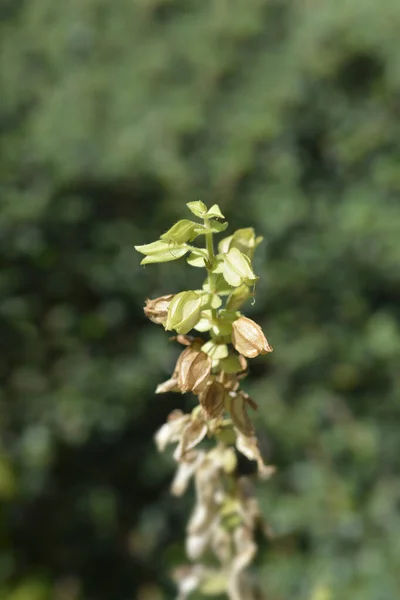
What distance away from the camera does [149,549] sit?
317 cm

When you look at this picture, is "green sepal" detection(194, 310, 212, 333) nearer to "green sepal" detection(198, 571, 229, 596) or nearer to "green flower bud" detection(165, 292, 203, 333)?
"green flower bud" detection(165, 292, 203, 333)

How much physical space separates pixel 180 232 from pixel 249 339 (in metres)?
0.15

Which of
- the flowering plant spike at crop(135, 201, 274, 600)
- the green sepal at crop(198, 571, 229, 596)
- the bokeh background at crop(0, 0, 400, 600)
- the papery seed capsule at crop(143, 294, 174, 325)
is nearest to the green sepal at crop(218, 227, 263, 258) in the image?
the flowering plant spike at crop(135, 201, 274, 600)

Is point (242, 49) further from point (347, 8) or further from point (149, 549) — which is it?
point (149, 549)

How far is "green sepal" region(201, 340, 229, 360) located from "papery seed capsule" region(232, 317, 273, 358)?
0.15ft

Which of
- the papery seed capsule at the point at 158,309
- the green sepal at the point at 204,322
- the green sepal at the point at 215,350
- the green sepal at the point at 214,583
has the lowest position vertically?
the green sepal at the point at 214,583

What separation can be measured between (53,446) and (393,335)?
1383mm

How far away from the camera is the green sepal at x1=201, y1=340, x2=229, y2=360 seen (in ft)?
3.11

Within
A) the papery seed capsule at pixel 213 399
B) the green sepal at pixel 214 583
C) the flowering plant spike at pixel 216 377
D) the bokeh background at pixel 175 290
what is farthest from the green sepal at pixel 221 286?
the bokeh background at pixel 175 290

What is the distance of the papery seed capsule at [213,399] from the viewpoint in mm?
928

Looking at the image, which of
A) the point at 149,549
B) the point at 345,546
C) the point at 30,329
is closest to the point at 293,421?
the point at 345,546

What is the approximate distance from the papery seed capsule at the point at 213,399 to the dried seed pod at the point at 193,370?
A: 24 mm

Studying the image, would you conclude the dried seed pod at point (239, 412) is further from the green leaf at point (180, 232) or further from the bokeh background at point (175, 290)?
the bokeh background at point (175, 290)

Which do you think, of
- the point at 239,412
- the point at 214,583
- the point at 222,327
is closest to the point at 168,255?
the point at 222,327
